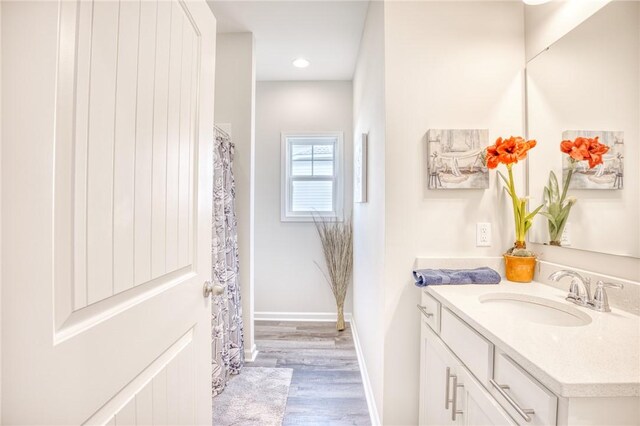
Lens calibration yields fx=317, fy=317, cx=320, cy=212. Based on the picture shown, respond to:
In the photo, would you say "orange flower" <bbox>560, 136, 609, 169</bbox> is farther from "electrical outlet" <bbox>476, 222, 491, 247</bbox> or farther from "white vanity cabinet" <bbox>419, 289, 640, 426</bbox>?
"white vanity cabinet" <bbox>419, 289, 640, 426</bbox>

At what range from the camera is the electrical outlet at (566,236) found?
140 centimetres

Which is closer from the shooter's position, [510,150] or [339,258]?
[510,150]

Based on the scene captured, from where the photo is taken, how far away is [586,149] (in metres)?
1.28

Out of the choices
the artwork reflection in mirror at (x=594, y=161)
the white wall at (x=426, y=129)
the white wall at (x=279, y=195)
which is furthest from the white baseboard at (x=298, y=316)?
the artwork reflection in mirror at (x=594, y=161)

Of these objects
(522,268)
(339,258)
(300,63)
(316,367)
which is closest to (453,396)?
(522,268)

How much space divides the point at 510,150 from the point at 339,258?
2123mm

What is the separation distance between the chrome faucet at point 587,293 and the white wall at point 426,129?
1.56ft

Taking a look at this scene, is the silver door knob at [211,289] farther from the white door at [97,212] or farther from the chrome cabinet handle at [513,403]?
the chrome cabinet handle at [513,403]

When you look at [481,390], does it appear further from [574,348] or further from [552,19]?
[552,19]

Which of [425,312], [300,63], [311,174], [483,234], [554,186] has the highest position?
[300,63]

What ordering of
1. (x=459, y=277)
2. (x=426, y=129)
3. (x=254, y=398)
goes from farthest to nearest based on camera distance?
1. (x=254, y=398)
2. (x=426, y=129)
3. (x=459, y=277)

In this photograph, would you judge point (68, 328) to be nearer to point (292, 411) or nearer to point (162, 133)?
point (162, 133)

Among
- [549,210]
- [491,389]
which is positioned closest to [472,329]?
[491,389]

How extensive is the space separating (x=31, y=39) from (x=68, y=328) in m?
0.46
